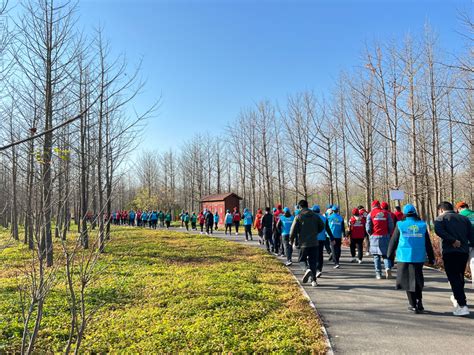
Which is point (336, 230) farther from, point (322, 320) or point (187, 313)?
point (187, 313)

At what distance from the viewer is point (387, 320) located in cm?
520

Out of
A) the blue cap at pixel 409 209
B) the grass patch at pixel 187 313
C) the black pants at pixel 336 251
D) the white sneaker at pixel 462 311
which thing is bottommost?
the grass patch at pixel 187 313

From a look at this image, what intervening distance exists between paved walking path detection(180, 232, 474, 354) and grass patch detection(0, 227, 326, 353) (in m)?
0.40

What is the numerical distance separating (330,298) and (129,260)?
7.86 meters

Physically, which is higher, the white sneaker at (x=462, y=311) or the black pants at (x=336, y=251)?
the black pants at (x=336, y=251)

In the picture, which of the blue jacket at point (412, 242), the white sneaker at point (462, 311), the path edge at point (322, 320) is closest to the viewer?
the path edge at point (322, 320)

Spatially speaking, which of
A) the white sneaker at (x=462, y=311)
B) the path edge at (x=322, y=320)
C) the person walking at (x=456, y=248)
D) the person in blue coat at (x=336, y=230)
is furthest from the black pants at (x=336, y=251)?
the white sneaker at (x=462, y=311)

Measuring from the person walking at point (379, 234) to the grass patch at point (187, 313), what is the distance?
2170mm

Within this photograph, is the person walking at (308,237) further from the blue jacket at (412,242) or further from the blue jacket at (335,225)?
the blue jacket at (335,225)

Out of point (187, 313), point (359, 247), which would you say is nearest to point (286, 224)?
point (359, 247)

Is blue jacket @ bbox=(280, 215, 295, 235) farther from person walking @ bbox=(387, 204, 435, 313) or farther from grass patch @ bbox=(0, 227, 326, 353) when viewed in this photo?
person walking @ bbox=(387, 204, 435, 313)

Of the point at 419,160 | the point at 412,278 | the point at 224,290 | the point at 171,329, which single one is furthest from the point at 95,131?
the point at 419,160

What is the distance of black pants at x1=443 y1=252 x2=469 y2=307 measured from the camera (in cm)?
527

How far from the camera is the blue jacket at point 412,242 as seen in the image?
18.4 ft
